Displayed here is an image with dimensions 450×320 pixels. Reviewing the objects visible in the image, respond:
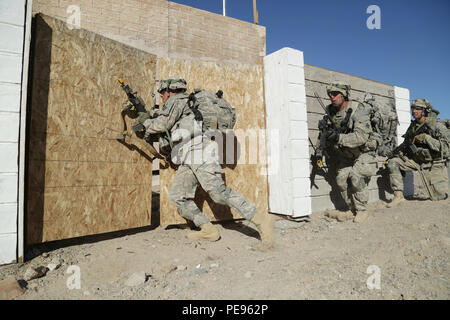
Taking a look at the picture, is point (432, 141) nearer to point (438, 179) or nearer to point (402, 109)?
point (438, 179)

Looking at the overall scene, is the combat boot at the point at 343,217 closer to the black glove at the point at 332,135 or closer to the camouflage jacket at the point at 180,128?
the black glove at the point at 332,135

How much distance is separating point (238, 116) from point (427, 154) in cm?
458

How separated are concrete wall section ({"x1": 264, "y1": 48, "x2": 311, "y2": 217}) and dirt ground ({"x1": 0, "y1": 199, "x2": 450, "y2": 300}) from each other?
2.10 ft

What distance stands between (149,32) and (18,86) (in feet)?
11.7

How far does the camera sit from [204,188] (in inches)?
131

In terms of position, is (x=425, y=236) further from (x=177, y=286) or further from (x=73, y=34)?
(x=73, y=34)

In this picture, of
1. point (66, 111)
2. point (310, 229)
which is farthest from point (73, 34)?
point (310, 229)

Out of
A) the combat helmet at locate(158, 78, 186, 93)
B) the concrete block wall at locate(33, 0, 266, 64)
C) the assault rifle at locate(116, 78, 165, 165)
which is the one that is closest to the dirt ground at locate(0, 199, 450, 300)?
the assault rifle at locate(116, 78, 165, 165)

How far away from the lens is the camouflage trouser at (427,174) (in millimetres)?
5711

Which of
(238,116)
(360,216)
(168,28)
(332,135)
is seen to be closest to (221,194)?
(238,116)

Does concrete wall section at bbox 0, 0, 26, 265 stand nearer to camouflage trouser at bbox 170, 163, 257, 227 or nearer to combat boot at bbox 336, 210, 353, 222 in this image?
camouflage trouser at bbox 170, 163, 257, 227

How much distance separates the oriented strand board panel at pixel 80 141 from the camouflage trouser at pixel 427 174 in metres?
5.33

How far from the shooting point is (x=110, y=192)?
335 cm

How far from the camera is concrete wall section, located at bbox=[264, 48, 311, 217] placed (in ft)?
13.8
